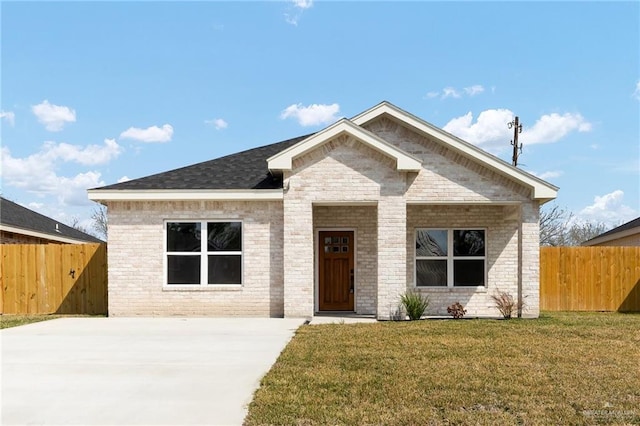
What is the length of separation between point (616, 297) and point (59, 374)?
646 inches

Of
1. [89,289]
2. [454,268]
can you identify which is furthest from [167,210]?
[454,268]

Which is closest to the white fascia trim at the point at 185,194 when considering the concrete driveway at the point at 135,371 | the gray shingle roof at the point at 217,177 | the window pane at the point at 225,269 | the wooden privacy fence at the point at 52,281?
the gray shingle roof at the point at 217,177

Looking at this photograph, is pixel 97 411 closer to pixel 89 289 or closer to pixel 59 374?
pixel 59 374

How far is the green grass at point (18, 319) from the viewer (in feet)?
44.1

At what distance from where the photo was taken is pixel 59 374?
25.2 feet

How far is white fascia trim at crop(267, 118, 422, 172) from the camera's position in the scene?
44.7ft

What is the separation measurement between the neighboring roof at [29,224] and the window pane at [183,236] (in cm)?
789

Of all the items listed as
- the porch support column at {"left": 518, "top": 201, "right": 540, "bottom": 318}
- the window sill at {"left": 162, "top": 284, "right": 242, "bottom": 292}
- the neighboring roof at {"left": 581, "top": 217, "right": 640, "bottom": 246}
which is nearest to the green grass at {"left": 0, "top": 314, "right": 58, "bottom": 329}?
the window sill at {"left": 162, "top": 284, "right": 242, "bottom": 292}

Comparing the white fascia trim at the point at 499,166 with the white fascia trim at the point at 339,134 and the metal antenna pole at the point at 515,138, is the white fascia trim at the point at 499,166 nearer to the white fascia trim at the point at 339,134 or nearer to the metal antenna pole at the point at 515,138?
the white fascia trim at the point at 339,134

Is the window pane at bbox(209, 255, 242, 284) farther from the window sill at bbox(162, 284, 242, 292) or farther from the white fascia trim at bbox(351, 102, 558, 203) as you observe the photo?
the white fascia trim at bbox(351, 102, 558, 203)

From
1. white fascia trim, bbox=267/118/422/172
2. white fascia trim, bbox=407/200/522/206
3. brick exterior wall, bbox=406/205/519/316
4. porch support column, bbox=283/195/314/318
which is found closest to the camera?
white fascia trim, bbox=267/118/422/172

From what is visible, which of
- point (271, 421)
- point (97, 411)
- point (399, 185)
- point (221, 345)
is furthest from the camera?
point (399, 185)

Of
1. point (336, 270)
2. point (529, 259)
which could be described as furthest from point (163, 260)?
point (529, 259)

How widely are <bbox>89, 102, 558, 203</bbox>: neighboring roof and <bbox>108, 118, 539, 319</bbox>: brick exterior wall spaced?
0.94 ft
